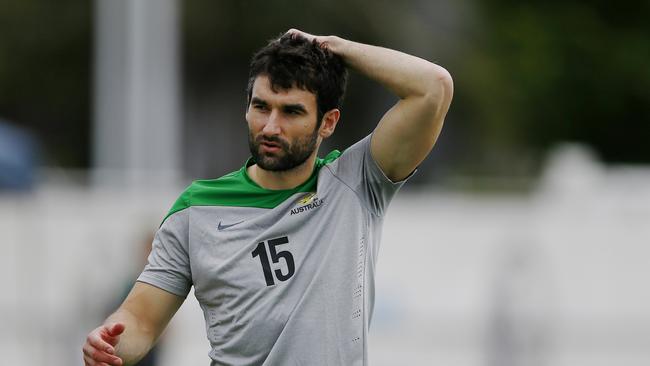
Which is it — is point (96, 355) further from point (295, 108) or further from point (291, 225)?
point (295, 108)

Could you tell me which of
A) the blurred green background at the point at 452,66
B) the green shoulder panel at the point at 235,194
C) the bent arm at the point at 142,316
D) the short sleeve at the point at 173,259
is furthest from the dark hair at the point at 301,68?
the blurred green background at the point at 452,66

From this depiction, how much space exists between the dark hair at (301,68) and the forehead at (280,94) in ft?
0.04

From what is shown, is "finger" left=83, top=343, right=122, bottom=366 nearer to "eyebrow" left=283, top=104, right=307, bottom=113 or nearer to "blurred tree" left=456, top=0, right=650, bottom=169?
"eyebrow" left=283, top=104, right=307, bottom=113

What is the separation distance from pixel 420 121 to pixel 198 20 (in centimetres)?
3439

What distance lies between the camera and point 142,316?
491 centimetres

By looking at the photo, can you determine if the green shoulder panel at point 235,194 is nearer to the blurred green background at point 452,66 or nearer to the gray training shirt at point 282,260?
the gray training shirt at point 282,260

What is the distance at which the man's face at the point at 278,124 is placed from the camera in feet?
15.6

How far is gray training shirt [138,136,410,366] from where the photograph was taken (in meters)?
4.72

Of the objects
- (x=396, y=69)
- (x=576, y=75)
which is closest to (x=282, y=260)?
(x=396, y=69)

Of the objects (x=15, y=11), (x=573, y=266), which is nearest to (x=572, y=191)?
(x=573, y=266)

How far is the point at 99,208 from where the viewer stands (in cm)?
1576

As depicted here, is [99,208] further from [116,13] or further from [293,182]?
[293,182]

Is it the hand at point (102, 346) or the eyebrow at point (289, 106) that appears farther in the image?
the eyebrow at point (289, 106)

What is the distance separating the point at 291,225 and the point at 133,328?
63 cm
